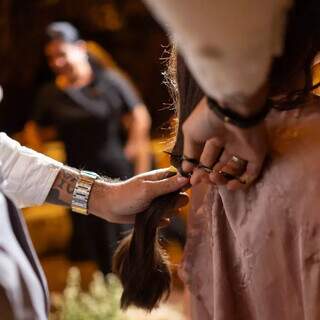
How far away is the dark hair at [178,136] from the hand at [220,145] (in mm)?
65

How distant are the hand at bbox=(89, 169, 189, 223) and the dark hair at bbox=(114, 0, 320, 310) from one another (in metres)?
0.02

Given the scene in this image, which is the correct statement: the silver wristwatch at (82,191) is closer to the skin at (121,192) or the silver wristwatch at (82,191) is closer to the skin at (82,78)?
the skin at (121,192)

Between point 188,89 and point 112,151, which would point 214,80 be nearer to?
point 188,89

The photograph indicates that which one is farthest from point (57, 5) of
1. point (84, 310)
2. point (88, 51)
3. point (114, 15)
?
point (84, 310)

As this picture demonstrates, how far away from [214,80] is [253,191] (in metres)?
0.23

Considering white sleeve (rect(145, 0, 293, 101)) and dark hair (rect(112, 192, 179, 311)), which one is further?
dark hair (rect(112, 192, 179, 311))

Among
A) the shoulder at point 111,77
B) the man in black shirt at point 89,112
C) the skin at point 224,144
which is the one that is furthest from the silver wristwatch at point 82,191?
the shoulder at point 111,77

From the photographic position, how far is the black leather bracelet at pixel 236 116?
81 centimetres

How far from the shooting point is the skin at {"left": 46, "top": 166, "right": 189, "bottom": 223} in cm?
112

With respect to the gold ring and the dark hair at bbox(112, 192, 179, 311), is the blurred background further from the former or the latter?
the gold ring

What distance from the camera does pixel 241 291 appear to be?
3.19ft

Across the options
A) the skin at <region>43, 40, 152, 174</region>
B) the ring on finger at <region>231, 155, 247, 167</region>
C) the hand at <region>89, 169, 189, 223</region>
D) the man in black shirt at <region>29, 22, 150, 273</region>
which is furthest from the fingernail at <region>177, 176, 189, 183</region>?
the skin at <region>43, 40, 152, 174</region>

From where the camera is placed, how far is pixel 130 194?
1158mm

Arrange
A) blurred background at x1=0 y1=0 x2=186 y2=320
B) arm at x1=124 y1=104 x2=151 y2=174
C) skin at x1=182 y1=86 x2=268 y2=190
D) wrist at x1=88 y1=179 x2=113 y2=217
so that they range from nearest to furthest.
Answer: skin at x1=182 y1=86 x2=268 y2=190 → wrist at x1=88 y1=179 x2=113 y2=217 → arm at x1=124 y1=104 x2=151 y2=174 → blurred background at x1=0 y1=0 x2=186 y2=320
